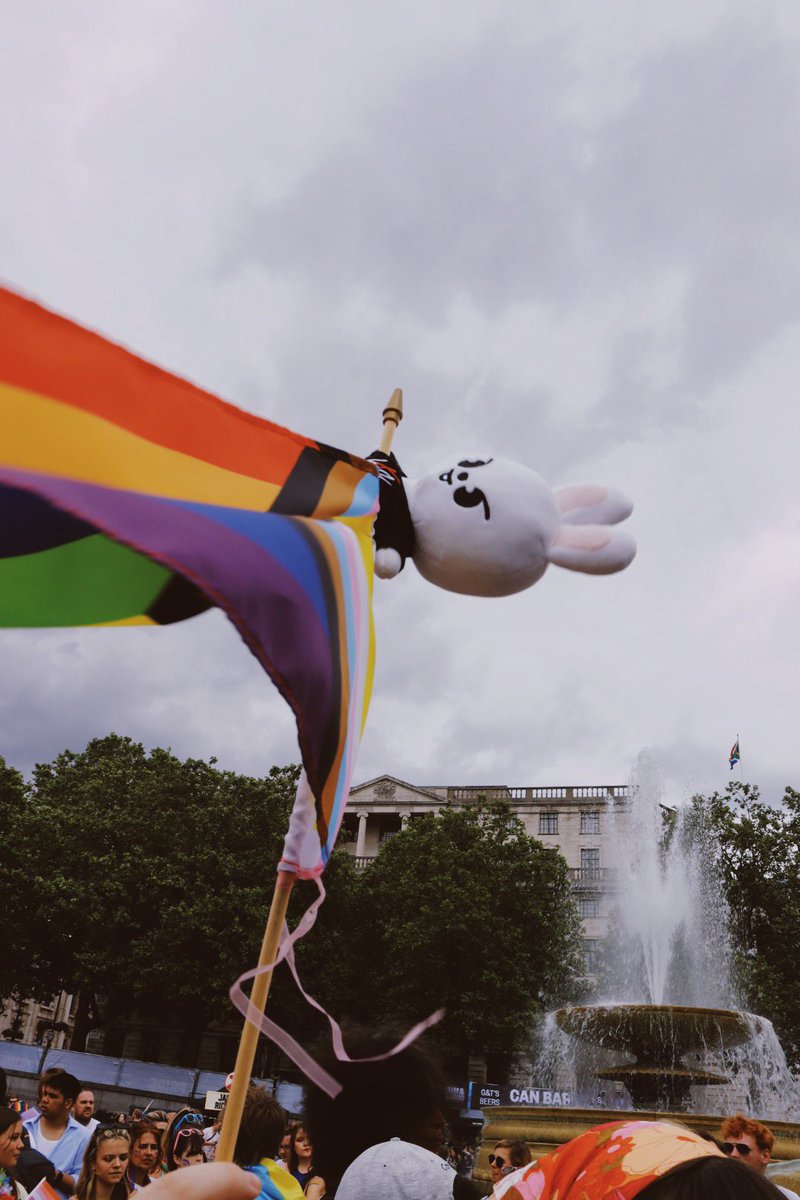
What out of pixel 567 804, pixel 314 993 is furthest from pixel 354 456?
pixel 567 804

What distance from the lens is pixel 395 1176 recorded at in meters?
2.38

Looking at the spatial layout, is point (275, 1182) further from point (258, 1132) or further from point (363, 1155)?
point (363, 1155)

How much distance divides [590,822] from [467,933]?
1740 centimetres

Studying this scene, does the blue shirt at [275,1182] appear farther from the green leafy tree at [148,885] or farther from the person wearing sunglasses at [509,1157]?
the green leafy tree at [148,885]

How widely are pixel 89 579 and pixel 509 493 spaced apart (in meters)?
1.47

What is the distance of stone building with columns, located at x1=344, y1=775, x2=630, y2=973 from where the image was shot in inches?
1593

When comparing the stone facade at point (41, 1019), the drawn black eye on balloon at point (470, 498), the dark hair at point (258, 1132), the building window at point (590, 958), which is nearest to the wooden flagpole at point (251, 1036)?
the drawn black eye on balloon at point (470, 498)

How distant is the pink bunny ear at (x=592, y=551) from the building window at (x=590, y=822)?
1610 inches

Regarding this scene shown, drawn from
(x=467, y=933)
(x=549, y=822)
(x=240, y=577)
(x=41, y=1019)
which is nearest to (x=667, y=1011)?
(x=240, y=577)

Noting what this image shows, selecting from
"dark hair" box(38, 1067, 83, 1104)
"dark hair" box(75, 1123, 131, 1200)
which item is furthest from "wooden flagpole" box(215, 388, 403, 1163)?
"dark hair" box(38, 1067, 83, 1104)

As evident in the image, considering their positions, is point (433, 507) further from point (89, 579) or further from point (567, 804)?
point (567, 804)

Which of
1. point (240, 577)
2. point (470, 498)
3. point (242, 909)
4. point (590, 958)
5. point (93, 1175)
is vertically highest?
point (590, 958)

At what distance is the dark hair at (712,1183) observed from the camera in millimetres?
1254

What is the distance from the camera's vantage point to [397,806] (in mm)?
44438
